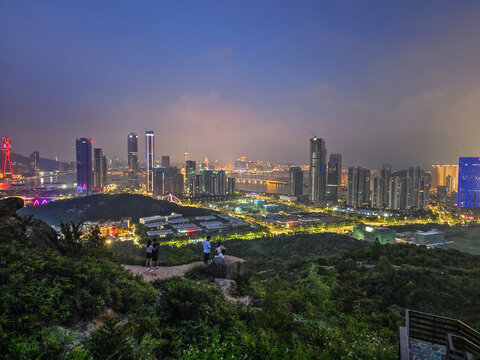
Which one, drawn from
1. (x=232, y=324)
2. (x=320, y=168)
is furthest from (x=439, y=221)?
(x=232, y=324)

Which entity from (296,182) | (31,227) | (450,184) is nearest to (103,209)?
(31,227)

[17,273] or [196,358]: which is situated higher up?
[17,273]

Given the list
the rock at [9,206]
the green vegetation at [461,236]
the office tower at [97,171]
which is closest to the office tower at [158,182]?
the office tower at [97,171]

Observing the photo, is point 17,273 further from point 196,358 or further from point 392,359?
point 392,359

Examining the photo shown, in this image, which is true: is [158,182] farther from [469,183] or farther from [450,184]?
[450,184]

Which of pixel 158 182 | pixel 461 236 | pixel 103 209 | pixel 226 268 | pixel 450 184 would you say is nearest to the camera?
pixel 226 268
